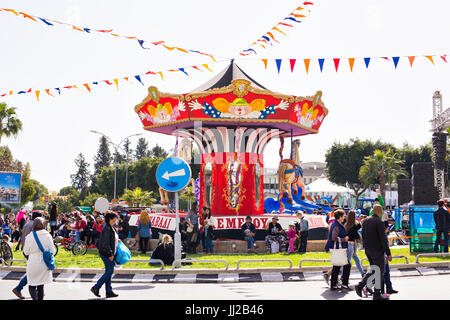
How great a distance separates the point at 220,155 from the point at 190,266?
8.55 meters

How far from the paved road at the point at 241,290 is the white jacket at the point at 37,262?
130 centimetres

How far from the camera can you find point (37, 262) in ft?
27.2

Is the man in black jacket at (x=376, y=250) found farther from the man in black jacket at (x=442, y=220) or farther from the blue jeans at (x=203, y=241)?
the blue jeans at (x=203, y=241)

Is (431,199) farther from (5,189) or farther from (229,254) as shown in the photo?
(5,189)

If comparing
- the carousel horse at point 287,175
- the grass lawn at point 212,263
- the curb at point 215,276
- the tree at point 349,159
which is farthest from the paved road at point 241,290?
the tree at point 349,159

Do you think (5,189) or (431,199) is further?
(5,189)

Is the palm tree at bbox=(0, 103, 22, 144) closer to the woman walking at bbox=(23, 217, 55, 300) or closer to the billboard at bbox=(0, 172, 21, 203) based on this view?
the billboard at bbox=(0, 172, 21, 203)

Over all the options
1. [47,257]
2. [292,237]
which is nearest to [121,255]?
[47,257]

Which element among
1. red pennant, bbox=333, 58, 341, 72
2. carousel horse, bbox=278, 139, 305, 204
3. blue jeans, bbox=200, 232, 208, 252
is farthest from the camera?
carousel horse, bbox=278, 139, 305, 204

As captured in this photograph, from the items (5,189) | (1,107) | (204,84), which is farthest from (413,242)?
(1,107)

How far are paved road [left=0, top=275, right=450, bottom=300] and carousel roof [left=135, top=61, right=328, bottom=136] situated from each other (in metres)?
9.16

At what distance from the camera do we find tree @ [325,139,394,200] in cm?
6625

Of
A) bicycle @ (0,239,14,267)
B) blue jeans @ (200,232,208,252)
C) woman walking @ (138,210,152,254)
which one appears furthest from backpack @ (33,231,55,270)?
blue jeans @ (200,232,208,252)
